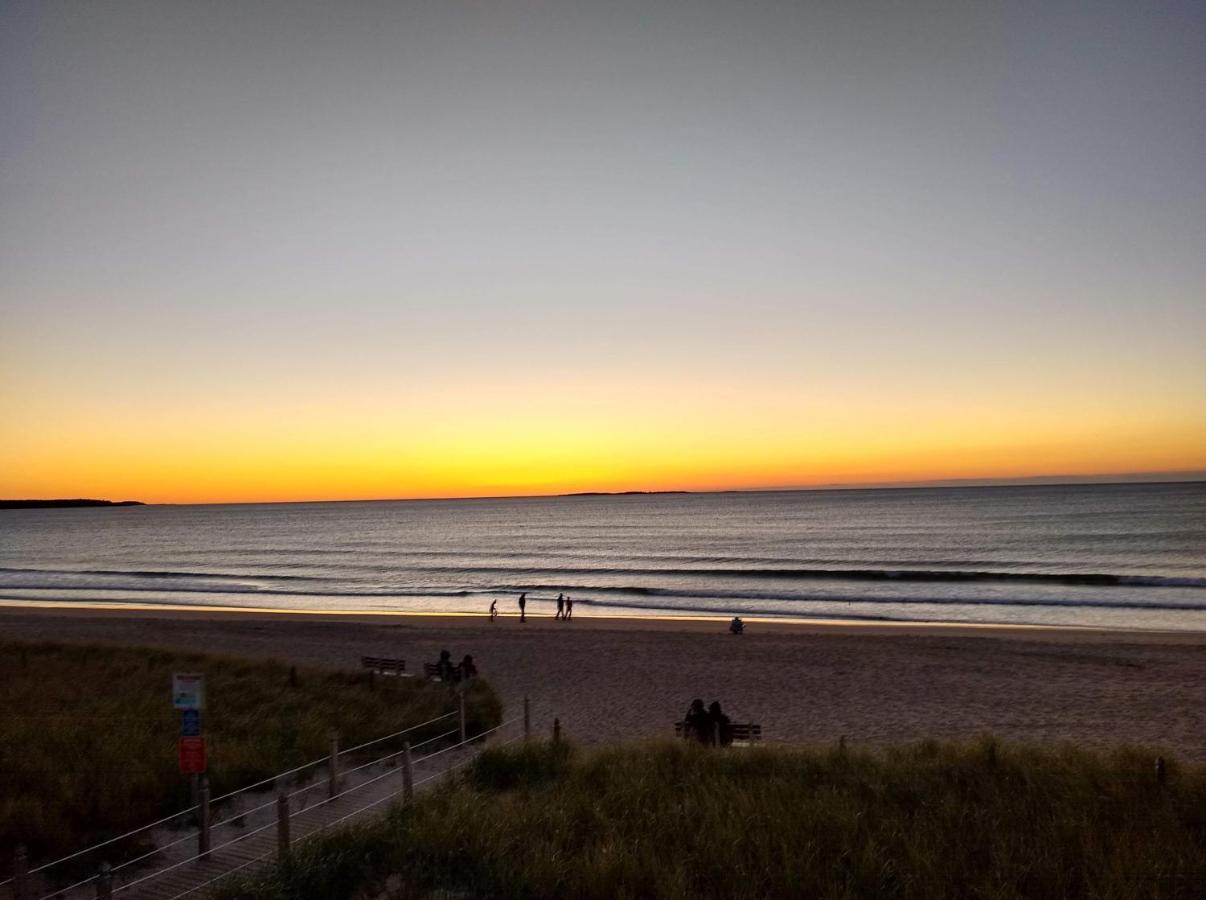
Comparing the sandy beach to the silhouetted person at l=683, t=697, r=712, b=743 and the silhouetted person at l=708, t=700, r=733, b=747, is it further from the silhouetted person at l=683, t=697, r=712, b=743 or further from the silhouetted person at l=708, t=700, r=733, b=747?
the silhouetted person at l=708, t=700, r=733, b=747

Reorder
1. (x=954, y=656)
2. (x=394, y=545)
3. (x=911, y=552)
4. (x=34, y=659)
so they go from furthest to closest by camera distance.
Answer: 1. (x=394, y=545)
2. (x=911, y=552)
3. (x=954, y=656)
4. (x=34, y=659)

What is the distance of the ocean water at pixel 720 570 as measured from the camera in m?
40.1

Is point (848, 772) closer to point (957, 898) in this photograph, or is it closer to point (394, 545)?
point (957, 898)

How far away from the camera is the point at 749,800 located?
8.85m

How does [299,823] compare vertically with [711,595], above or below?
above

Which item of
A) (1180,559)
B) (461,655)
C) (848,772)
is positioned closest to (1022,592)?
(1180,559)

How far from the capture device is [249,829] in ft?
31.1

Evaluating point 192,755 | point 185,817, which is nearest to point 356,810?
point 185,817

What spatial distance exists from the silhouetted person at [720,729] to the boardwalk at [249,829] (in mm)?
3618

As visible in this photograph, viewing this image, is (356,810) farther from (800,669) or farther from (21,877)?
(800,669)

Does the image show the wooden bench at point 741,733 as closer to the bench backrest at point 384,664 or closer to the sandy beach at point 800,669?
the sandy beach at point 800,669

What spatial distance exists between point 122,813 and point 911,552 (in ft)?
207

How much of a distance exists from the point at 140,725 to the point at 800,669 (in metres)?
15.4

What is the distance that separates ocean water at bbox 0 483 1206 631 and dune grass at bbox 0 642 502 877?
2267 cm
